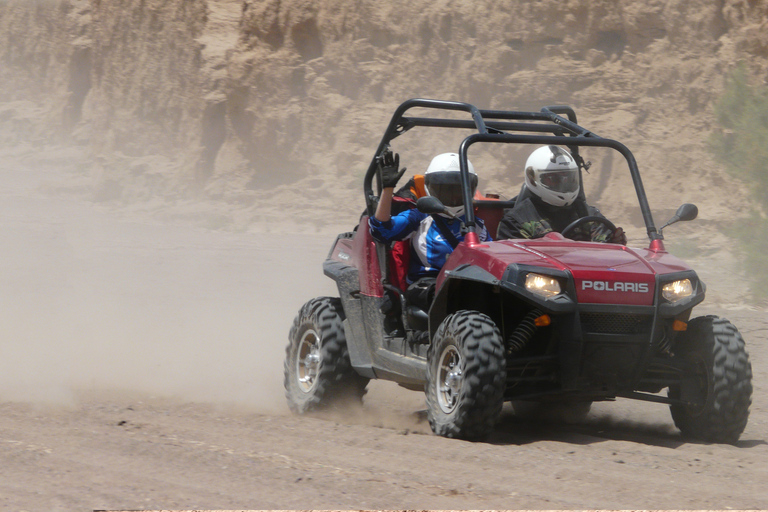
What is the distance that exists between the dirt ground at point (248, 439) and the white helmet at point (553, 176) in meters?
1.41

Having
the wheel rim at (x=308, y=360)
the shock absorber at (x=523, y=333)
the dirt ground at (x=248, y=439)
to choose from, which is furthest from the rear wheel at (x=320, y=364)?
the shock absorber at (x=523, y=333)

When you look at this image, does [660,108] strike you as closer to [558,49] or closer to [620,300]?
[558,49]

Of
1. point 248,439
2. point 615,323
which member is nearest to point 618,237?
point 615,323

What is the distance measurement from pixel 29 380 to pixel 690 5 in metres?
15.3

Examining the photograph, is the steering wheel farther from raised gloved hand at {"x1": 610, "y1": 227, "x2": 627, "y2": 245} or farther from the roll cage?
the roll cage

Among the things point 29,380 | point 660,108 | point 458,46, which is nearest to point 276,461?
point 29,380

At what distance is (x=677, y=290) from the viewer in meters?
5.22

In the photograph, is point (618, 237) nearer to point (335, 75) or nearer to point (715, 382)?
point (715, 382)

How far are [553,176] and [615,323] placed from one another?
1233 millimetres

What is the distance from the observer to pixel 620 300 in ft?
16.6

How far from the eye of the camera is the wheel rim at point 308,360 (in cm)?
690

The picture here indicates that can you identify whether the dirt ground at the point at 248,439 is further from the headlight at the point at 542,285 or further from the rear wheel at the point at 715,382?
the headlight at the point at 542,285

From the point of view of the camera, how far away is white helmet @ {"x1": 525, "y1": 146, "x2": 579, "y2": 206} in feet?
19.8

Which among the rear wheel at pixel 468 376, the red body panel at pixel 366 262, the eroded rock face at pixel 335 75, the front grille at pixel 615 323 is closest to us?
the rear wheel at pixel 468 376
